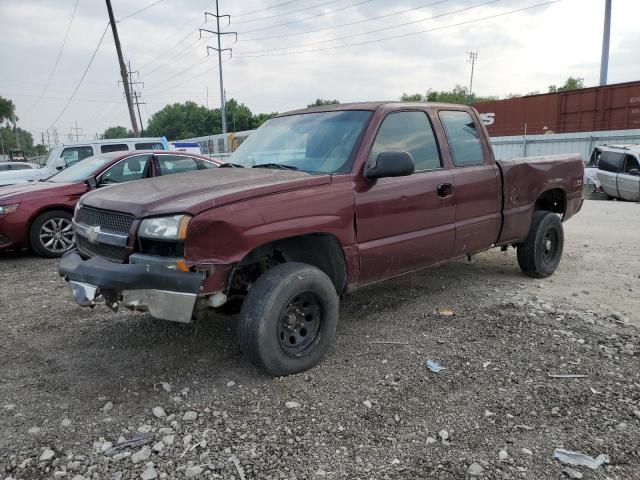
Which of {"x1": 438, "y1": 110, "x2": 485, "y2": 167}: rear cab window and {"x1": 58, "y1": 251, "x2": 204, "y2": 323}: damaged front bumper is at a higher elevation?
{"x1": 438, "y1": 110, "x2": 485, "y2": 167}: rear cab window

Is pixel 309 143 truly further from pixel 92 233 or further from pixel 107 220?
pixel 92 233

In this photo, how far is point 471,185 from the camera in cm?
448

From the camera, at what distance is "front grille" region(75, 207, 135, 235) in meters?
3.11

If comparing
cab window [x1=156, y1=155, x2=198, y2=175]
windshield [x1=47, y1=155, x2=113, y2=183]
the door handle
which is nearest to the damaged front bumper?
the door handle

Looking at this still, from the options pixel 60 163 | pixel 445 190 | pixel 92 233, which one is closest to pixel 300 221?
pixel 92 233

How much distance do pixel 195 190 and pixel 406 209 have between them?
5.39 feet

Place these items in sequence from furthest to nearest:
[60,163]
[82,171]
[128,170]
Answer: [60,163] < [82,171] < [128,170]

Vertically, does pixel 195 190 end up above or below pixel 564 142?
above

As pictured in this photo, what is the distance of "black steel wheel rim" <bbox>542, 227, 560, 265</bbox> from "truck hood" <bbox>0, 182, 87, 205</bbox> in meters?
6.32

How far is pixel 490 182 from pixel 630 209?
29.3 ft

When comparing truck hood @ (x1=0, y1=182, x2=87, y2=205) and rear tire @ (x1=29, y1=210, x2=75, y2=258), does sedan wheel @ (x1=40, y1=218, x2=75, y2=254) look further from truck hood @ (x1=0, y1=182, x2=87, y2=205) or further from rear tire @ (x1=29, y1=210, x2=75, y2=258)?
truck hood @ (x1=0, y1=182, x2=87, y2=205)

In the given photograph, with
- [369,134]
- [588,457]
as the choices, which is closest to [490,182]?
[369,134]

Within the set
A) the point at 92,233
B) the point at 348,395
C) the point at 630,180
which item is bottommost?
the point at 348,395

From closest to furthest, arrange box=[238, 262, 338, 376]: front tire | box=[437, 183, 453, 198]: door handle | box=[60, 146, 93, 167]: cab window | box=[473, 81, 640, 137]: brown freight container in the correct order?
1. box=[238, 262, 338, 376]: front tire
2. box=[437, 183, 453, 198]: door handle
3. box=[60, 146, 93, 167]: cab window
4. box=[473, 81, 640, 137]: brown freight container
